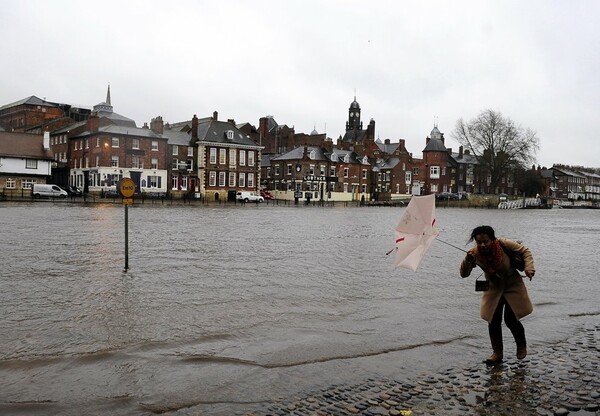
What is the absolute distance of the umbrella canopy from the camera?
23.9 ft

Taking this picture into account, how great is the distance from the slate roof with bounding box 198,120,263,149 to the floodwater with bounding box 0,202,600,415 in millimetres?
60475

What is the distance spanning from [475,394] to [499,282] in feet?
5.21

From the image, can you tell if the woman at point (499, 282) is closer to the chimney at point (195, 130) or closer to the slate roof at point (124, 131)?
the slate roof at point (124, 131)

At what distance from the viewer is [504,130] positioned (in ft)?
304

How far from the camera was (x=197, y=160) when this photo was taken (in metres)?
79.0

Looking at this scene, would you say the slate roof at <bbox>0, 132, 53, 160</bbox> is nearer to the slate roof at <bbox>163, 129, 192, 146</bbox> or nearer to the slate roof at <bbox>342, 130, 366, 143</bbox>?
the slate roof at <bbox>163, 129, 192, 146</bbox>

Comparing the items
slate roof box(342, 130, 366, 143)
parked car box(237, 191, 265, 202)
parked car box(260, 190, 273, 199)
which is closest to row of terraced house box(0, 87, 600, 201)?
parked car box(260, 190, 273, 199)

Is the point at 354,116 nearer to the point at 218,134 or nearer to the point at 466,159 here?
the point at 466,159

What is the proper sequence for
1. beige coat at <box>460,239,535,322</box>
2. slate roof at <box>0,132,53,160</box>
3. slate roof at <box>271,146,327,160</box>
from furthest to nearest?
slate roof at <box>271,146,327,160</box> < slate roof at <box>0,132,53,160</box> < beige coat at <box>460,239,535,322</box>

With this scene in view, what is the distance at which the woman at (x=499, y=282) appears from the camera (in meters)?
6.91

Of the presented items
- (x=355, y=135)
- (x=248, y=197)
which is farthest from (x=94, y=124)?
(x=355, y=135)

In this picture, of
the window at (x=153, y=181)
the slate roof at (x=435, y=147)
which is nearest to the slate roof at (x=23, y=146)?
the window at (x=153, y=181)

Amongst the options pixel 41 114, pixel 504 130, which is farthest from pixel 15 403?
pixel 41 114

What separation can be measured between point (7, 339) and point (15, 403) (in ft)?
8.52
